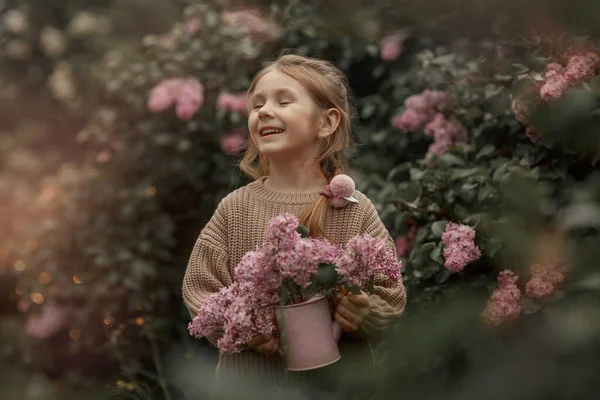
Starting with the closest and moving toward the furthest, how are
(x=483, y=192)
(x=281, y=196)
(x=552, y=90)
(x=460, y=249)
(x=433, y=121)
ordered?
(x=552, y=90)
(x=281, y=196)
(x=460, y=249)
(x=483, y=192)
(x=433, y=121)

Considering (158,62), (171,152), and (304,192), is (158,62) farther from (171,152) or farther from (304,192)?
(304,192)

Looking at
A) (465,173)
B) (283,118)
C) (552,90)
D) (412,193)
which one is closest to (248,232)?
(283,118)

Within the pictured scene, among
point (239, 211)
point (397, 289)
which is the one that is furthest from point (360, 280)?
point (239, 211)

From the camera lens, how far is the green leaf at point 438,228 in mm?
2537

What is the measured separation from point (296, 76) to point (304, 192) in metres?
0.26

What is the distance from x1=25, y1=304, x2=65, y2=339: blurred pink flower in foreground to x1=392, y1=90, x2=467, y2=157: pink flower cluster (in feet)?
5.83

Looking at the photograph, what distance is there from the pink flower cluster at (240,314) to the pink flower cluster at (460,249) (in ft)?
2.52

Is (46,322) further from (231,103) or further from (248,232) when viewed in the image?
(248,232)

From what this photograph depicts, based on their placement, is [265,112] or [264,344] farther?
[265,112]

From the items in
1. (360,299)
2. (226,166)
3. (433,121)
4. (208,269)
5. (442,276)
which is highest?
(360,299)

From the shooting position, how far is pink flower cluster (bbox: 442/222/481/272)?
2.21 m

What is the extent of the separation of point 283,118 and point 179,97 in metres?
2.14

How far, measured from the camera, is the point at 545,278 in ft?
1.33

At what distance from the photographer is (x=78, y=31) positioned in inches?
213
